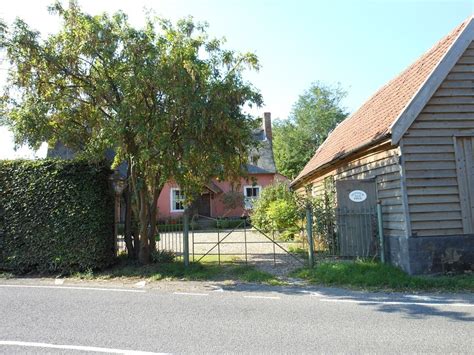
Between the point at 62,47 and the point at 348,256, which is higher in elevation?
the point at 62,47

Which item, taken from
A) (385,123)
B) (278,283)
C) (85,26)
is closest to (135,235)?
(278,283)

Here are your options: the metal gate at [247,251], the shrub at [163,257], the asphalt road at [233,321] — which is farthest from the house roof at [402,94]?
the shrub at [163,257]

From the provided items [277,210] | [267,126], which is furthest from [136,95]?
[267,126]

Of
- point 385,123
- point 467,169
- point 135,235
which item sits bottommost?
point 135,235

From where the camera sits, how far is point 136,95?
10281 mm

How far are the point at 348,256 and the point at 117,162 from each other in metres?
6.97

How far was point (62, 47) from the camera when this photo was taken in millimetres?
10672

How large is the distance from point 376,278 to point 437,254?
1738 mm

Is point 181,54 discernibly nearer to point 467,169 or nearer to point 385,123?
point 385,123

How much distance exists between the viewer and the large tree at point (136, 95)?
9.80 meters

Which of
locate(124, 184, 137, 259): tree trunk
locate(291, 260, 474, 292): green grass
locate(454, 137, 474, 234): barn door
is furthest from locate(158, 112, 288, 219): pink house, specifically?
locate(454, 137, 474, 234): barn door

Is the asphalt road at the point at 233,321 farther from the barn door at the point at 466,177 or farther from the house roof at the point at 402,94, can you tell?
the house roof at the point at 402,94

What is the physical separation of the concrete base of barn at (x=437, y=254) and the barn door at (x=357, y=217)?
4.37 feet

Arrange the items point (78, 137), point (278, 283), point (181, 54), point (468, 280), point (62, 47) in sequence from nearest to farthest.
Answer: point (468, 280) → point (278, 283) → point (181, 54) → point (62, 47) → point (78, 137)
